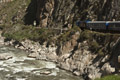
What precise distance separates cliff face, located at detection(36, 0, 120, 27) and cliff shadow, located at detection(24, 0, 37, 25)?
8520 millimetres

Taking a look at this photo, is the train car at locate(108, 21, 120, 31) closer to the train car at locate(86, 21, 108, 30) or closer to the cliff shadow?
the train car at locate(86, 21, 108, 30)

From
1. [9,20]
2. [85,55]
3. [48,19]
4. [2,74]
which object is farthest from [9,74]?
[9,20]

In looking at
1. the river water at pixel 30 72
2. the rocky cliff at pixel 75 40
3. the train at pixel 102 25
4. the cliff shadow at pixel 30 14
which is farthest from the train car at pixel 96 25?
the cliff shadow at pixel 30 14

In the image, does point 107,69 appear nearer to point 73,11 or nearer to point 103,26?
point 103,26

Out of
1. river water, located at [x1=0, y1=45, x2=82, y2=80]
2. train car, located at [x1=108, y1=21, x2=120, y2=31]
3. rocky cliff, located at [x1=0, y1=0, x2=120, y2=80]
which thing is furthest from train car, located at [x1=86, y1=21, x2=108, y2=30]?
river water, located at [x1=0, y1=45, x2=82, y2=80]

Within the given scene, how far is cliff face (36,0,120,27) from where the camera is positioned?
37.9 m

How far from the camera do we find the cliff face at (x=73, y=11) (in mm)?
37912

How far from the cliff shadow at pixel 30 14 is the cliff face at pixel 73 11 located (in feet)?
28.0

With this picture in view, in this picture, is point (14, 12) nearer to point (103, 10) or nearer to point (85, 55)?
point (103, 10)

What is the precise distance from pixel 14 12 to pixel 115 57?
2803 inches

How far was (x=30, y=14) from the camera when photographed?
79000 mm

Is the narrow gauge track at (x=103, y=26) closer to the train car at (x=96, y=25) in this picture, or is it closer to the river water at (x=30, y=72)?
the train car at (x=96, y=25)

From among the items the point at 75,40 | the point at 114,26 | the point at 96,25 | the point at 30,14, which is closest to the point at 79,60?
the point at 75,40

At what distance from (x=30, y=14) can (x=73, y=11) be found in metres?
32.8
